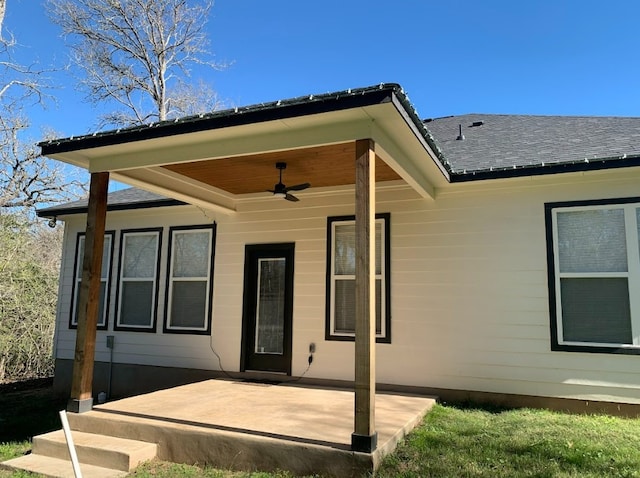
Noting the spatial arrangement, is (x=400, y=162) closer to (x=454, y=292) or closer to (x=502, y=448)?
(x=454, y=292)

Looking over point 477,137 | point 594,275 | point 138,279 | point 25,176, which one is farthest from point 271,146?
point 25,176

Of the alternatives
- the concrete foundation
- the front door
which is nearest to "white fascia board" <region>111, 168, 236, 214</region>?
the front door

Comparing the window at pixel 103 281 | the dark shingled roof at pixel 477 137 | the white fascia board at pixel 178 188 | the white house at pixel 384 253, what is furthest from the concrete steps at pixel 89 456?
the window at pixel 103 281

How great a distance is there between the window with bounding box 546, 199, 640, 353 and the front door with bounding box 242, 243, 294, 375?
3.51m

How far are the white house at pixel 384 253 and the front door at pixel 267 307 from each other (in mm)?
24

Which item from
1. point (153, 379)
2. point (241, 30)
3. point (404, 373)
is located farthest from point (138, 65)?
point (404, 373)

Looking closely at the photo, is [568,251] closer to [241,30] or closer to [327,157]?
[327,157]

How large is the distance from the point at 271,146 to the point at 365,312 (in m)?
1.79

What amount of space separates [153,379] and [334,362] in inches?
127

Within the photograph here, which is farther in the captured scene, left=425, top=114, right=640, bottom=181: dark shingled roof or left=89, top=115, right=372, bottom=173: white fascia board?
left=425, top=114, right=640, bottom=181: dark shingled roof

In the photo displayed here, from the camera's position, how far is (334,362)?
6316 millimetres

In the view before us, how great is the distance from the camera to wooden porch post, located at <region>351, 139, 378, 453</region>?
3480mm

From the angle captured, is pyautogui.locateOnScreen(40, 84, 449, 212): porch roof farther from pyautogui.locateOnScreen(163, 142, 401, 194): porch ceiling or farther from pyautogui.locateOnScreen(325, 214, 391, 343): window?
pyautogui.locateOnScreen(325, 214, 391, 343): window

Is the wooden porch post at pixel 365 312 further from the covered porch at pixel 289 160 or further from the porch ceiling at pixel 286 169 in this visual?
the porch ceiling at pixel 286 169
